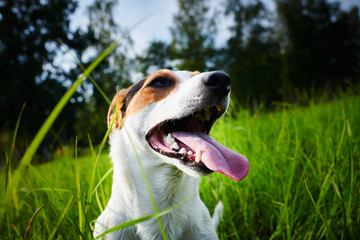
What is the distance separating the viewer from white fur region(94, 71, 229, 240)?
124cm

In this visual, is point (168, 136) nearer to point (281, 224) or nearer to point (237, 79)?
point (281, 224)

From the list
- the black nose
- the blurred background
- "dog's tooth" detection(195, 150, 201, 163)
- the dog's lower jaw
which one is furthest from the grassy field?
the blurred background

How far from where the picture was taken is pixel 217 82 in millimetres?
1282

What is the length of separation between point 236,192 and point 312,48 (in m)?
21.7

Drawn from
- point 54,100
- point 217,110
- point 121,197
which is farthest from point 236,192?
point 54,100

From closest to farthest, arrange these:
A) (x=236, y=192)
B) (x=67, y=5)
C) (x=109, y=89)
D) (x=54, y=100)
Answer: (x=236, y=192) → (x=54, y=100) → (x=67, y=5) → (x=109, y=89)

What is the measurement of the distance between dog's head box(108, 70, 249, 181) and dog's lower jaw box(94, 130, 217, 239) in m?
0.14

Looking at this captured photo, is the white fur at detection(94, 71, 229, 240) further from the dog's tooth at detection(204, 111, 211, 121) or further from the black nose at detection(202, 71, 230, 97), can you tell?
the dog's tooth at detection(204, 111, 211, 121)

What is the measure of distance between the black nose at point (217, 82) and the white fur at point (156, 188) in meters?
0.06

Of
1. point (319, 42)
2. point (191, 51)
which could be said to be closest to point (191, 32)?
point (191, 51)

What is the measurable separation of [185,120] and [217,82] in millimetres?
370

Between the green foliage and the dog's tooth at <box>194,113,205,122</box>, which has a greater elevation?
the green foliage

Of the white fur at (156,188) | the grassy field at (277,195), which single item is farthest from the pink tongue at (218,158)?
the grassy field at (277,195)

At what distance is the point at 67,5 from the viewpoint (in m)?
15.7
